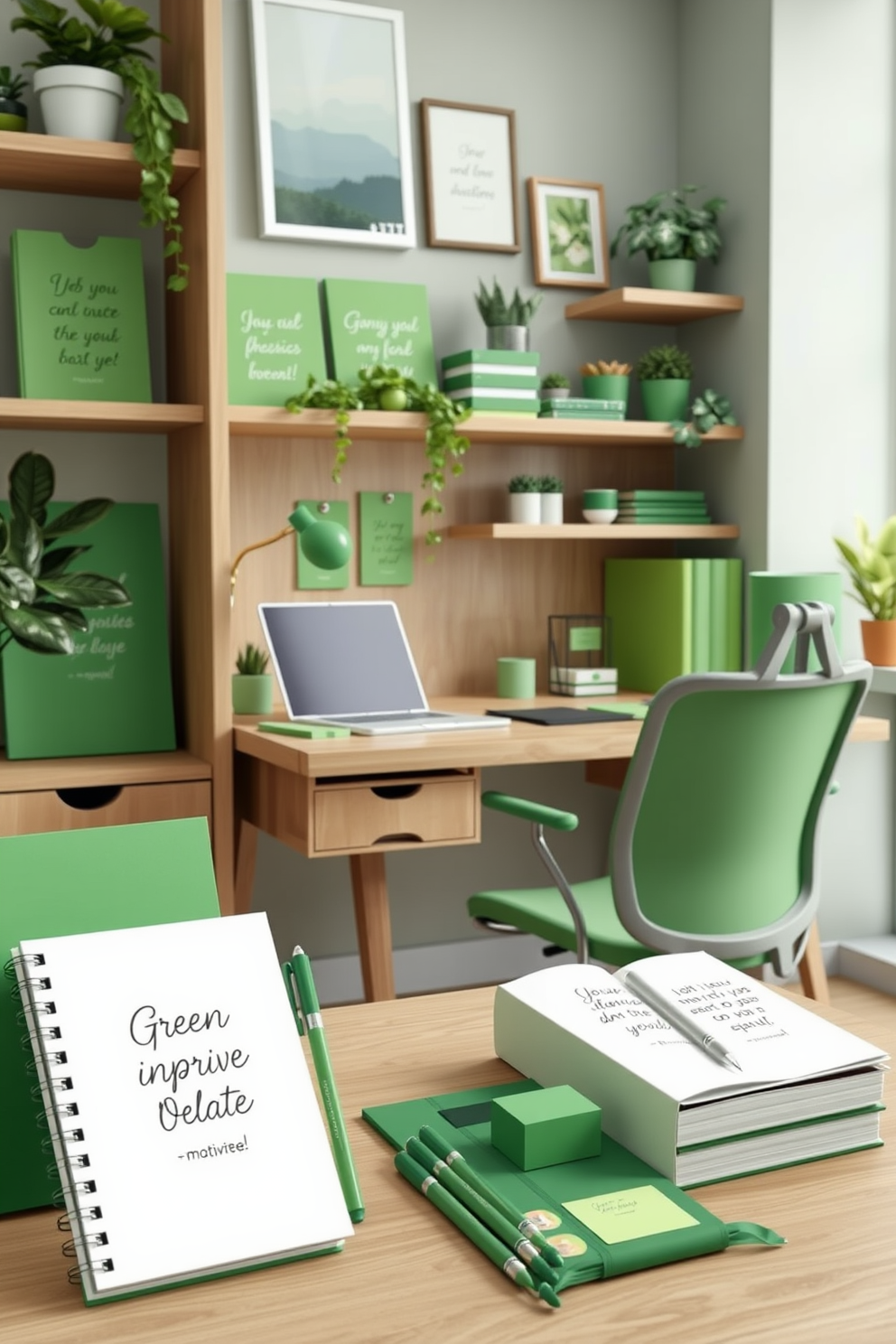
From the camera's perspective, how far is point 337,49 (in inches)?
131

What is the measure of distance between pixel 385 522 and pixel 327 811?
1081 mm

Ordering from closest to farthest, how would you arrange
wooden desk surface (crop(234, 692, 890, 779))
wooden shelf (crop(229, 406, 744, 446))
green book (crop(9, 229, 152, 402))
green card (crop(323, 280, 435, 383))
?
wooden desk surface (crop(234, 692, 890, 779)) < green book (crop(9, 229, 152, 402)) < wooden shelf (crop(229, 406, 744, 446)) < green card (crop(323, 280, 435, 383))

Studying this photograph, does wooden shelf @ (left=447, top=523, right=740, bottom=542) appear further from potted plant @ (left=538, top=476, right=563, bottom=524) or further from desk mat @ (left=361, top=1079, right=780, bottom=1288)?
desk mat @ (left=361, top=1079, right=780, bottom=1288)

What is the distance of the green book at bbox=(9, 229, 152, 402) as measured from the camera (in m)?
2.99

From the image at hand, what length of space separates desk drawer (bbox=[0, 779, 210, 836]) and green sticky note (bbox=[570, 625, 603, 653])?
116cm

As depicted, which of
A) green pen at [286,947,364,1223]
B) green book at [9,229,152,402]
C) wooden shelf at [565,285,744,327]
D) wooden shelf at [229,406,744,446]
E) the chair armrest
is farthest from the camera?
wooden shelf at [565,285,744,327]

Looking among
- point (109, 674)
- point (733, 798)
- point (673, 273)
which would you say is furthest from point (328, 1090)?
point (673, 273)

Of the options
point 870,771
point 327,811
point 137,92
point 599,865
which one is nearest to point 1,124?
point 137,92

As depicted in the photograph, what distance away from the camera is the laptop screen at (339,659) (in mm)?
3115

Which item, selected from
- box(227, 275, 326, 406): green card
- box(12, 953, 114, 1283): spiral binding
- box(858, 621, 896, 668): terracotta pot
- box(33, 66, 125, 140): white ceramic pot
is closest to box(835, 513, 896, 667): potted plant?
box(858, 621, 896, 668): terracotta pot

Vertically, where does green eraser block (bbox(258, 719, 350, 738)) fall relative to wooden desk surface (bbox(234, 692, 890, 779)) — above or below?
above

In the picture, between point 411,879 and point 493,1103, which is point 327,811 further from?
point 493,1103

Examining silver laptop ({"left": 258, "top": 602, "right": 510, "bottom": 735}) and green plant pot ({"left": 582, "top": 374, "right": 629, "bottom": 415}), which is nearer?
silver laptop ({"left": 258, "top": 602, "right": 510, "bottom": 735})

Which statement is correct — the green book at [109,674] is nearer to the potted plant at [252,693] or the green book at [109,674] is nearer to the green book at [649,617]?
the potted plant at [252,693]
